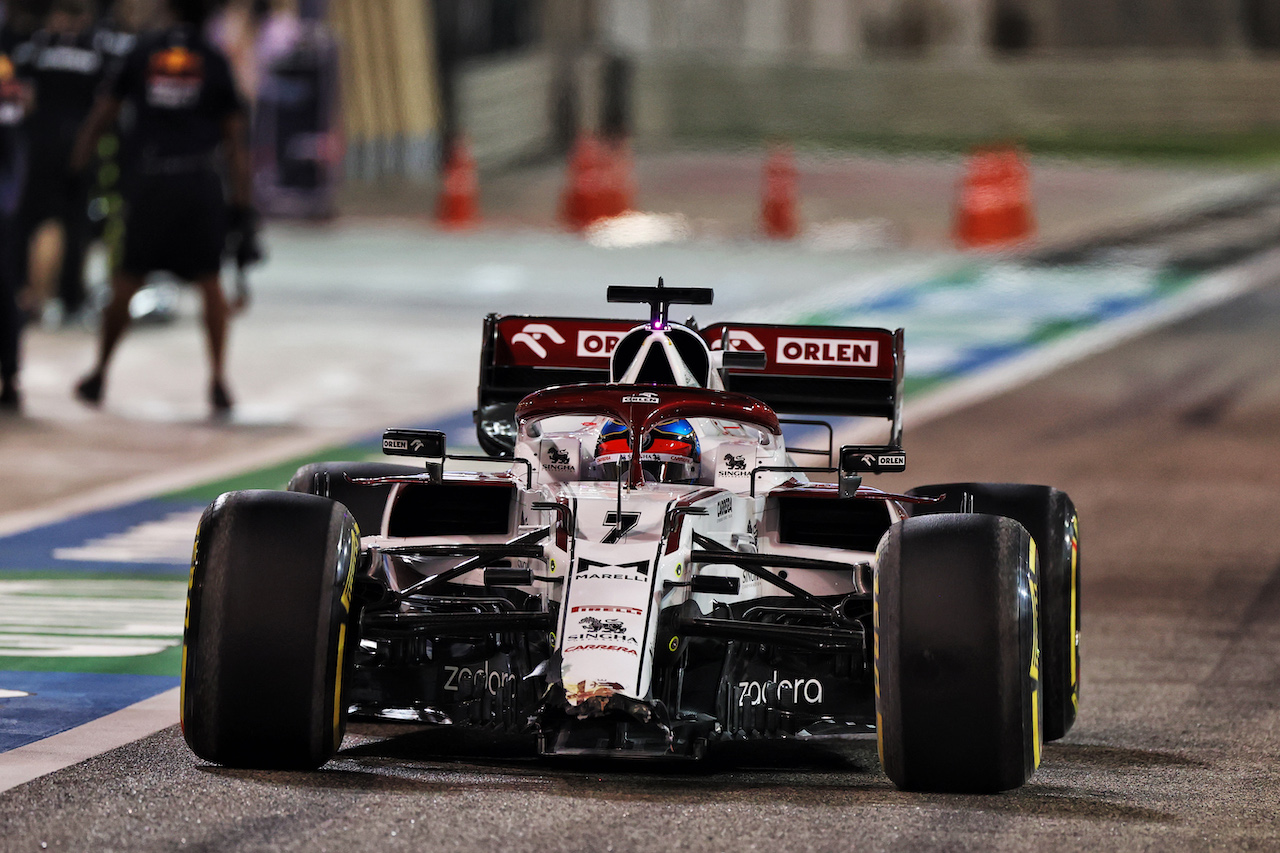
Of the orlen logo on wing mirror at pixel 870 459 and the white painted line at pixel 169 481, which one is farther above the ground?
the orlen logo on wing mirror at pixel 870 459

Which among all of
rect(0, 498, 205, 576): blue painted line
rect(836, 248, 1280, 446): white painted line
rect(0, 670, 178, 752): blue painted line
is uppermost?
rect(0, 670, 178, 752): blue painted line

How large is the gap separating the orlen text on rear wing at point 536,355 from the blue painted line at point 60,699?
62.1 inches

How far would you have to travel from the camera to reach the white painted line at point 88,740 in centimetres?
614

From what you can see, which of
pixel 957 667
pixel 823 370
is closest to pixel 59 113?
pixel 823 370

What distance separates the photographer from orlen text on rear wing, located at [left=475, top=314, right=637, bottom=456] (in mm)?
8344

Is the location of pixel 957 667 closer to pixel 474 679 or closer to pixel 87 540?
pixel 474 679

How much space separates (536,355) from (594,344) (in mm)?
213

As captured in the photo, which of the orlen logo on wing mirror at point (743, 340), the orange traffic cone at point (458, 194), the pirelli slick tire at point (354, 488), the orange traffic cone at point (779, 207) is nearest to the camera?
the pirelli slick tire at point (354, 488)

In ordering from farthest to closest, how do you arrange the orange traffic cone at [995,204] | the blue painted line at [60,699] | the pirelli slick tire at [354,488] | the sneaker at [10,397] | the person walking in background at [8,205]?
1. the orange traffic cone at [995,204]
2. the sneaker at [10,397]
3. the person walking in background at [8,205]
4. the pirelli slick tire at [354,488]
5. the blue painted line at [60,699]

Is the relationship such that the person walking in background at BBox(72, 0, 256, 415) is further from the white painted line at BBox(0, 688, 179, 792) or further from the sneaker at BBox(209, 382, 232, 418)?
the white painted line at BBox(0, 688, 179, 792)

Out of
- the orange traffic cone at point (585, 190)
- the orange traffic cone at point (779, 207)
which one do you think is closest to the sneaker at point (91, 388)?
the orange traffic cone at point (779, 207)

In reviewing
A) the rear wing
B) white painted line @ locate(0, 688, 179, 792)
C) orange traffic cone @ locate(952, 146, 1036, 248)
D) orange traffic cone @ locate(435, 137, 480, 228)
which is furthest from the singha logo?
orange traffic cone @ locate(435, 137, 480, 228)

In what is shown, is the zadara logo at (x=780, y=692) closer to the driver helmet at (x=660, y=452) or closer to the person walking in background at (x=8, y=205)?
the driver helmet at (x=660, y=452)

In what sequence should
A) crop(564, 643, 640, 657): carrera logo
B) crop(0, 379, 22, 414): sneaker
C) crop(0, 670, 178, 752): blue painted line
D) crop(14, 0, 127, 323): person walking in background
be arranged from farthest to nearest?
crop(14, 0, 127, 323): person walking in background → crop(0, 379, 22, 414): sneaker → crop(0, 670, 178, 752): blue painted line → crop(564, 643, 640, 657): carrera logo
